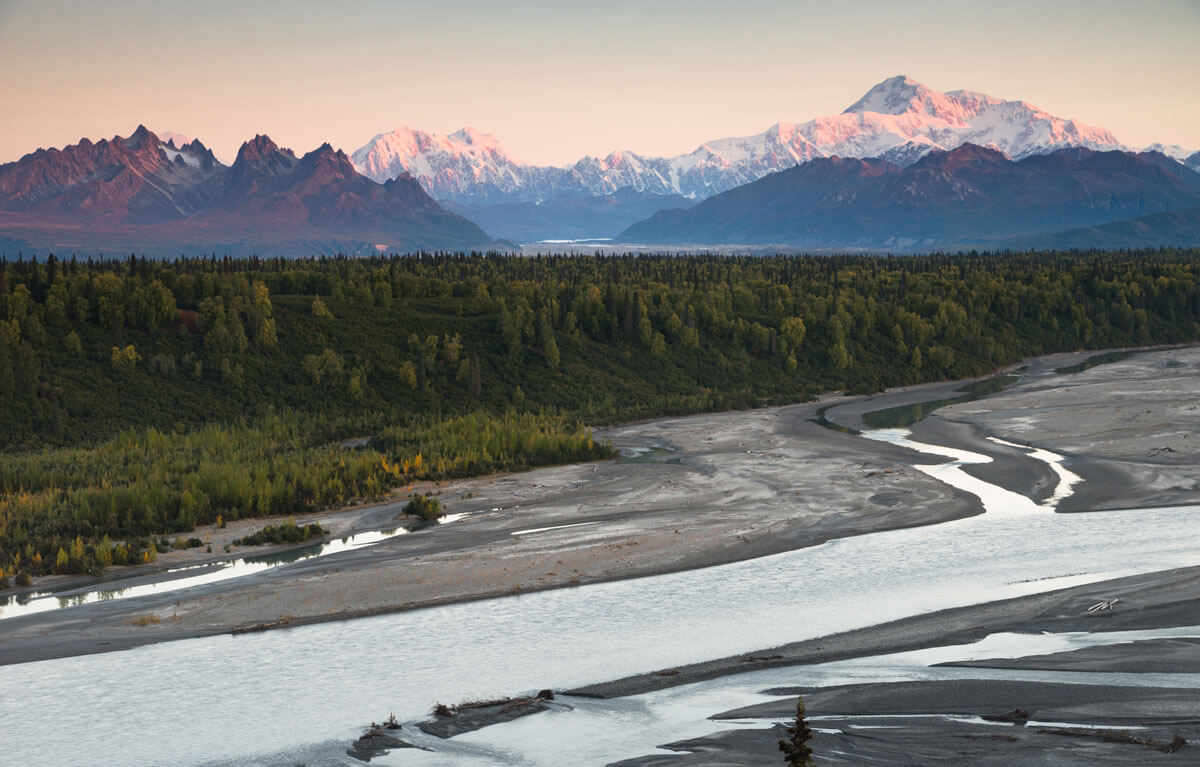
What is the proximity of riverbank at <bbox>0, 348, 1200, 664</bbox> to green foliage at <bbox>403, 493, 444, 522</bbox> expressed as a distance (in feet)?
3.89

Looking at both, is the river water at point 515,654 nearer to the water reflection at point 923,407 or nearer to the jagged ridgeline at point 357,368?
the jagged ridgeline at point 357,368

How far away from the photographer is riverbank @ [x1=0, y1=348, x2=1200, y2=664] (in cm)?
3070

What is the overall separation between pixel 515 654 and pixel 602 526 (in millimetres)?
15810

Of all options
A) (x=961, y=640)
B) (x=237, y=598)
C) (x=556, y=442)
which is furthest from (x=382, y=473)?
(x=961, y=640)

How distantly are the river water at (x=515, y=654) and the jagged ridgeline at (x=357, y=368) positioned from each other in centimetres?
1310

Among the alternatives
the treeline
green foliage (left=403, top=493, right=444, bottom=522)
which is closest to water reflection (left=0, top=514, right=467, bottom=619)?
the treeline

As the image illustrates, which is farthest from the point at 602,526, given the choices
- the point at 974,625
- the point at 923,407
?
the point at 923,407

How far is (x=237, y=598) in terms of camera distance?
32.3 m

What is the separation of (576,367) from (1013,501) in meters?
47.9

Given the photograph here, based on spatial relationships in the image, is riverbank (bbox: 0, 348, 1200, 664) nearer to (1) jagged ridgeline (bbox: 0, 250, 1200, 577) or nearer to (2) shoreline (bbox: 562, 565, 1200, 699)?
(1) jagged ridgeline (bbox: 0, 250, 1200, 577)

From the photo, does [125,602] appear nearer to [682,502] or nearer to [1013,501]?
[682,502]

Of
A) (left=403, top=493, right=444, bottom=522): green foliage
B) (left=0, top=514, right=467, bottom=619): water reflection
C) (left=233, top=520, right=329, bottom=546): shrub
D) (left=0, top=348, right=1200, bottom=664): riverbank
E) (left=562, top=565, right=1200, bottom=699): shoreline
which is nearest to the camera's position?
(left=562, top=565, right=1200, bottom=699): shoreline

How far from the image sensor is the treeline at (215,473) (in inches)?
1563

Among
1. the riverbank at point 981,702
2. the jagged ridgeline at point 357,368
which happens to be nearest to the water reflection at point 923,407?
the jagged ridgeline at point 357,368
